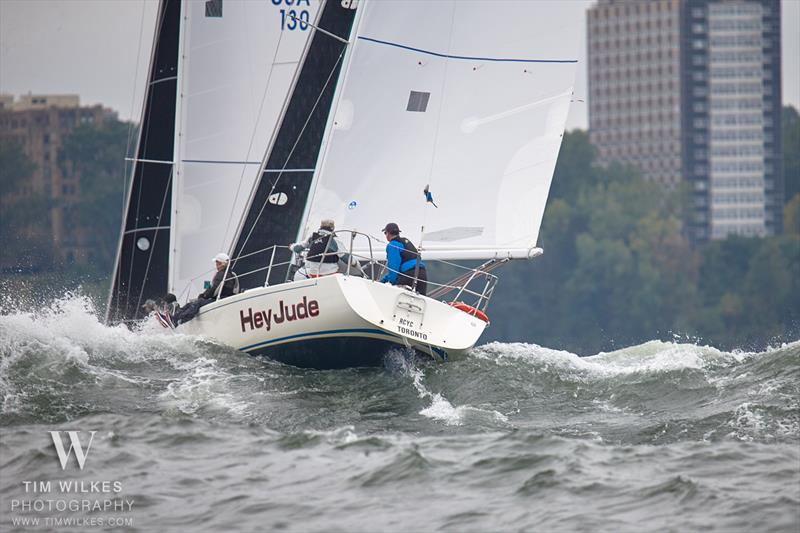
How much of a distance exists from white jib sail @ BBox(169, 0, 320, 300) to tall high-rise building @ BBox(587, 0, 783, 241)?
58723 mm

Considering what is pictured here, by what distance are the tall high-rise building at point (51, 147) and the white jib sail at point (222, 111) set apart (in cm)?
2840

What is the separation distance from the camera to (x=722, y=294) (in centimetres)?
6106

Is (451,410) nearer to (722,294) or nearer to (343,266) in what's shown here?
(343,266)

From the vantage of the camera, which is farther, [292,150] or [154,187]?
[154,187]

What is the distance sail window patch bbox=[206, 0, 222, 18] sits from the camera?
18688 millimetres

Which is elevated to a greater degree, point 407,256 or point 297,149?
point 297,149

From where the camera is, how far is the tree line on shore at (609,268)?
55.0 metres

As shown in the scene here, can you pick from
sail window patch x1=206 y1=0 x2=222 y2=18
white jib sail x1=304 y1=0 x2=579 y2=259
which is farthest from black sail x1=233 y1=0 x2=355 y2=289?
sail window patch x1=206 y1=0 x2=222 y2=18

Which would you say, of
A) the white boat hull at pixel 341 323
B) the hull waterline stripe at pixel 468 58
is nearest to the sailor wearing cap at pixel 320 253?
the white boat hull at pixel 341 323

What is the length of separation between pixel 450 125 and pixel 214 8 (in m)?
4.98

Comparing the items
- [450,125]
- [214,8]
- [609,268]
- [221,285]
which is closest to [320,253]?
[221,285]

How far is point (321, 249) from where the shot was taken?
13812mm

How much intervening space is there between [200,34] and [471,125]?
4.94 m

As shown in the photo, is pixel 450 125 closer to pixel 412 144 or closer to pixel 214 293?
pixel 412 144
